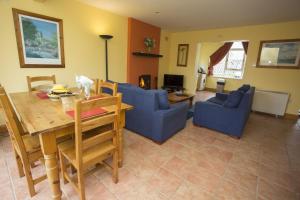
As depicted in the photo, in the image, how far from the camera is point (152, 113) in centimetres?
246

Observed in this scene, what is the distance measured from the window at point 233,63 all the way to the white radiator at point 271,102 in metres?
2.65

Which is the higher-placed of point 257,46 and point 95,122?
point 257,46

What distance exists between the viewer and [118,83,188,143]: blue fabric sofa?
2.41 metres

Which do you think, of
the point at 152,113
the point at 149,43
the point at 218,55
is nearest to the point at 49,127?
the point at 152,113

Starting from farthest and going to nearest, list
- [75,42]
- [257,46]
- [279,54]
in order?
[257,46]
[279,54]
[75,42]

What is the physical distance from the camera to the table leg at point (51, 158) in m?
1.21

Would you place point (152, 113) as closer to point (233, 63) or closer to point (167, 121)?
point (167, 121)

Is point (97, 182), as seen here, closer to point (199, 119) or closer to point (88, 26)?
point (199, 119)

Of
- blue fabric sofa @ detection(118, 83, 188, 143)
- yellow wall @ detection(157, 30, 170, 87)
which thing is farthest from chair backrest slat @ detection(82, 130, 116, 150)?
yellow wall @ detection(157, 30, 170, 87)

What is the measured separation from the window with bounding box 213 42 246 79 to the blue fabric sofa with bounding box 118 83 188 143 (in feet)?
17.4

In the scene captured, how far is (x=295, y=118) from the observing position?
163 inches

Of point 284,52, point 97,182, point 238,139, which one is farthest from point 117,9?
point 284,52

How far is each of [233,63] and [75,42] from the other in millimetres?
6697

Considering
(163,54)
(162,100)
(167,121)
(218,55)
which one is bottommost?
Result: (167,121)
